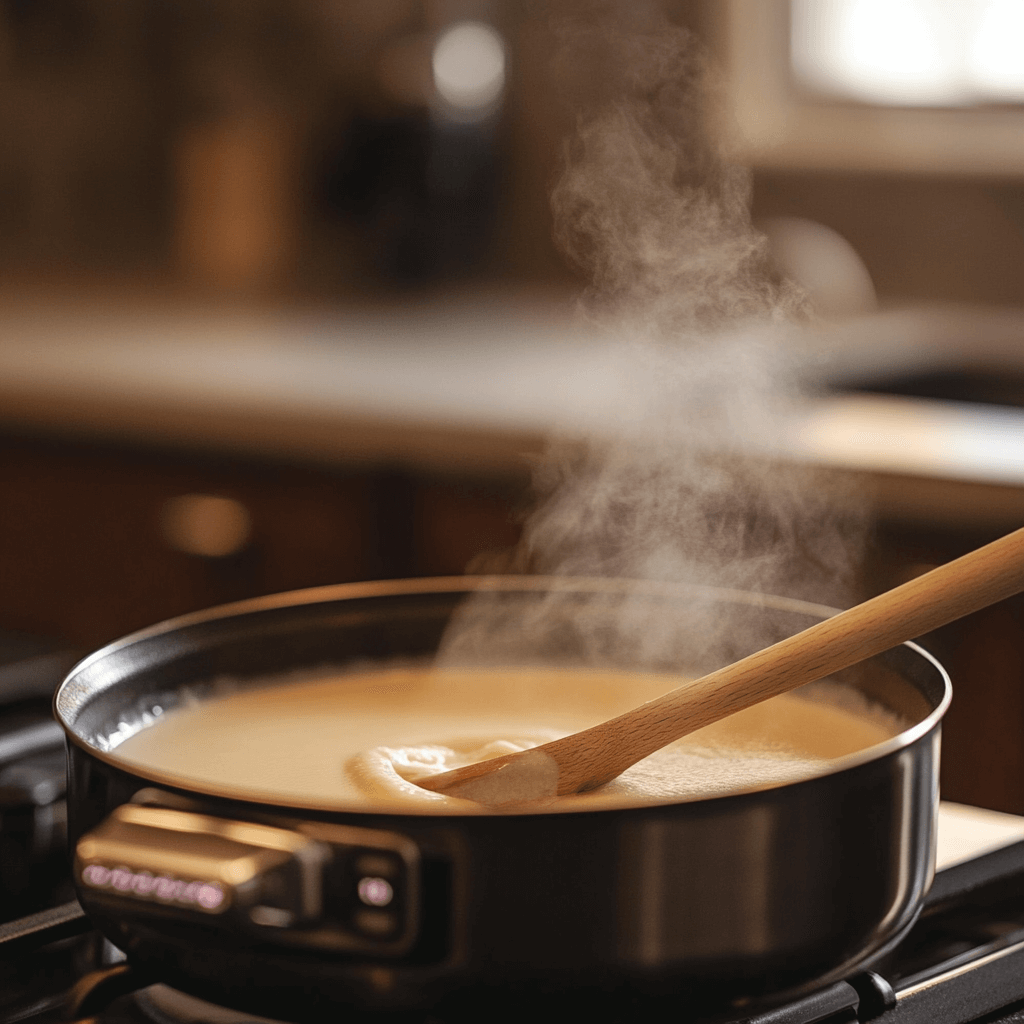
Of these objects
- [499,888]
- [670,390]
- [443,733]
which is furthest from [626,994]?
[670,390]

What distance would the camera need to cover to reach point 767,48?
2279 millimetres

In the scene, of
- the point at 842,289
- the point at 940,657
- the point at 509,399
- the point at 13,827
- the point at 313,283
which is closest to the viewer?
the point at 13,827

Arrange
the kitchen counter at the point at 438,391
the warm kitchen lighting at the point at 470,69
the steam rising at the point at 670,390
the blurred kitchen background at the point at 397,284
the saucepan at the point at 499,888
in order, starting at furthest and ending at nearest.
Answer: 1. the warm kitchen lighting at the point at 470,69
2. the blurred kitchen background at the point at 397,284
3. the kitchen counter at the point at 438,391
4. the steam rising at the point at 670,390
5. the saucepan at the point at 499,888

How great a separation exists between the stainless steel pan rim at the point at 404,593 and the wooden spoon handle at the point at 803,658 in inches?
1.2

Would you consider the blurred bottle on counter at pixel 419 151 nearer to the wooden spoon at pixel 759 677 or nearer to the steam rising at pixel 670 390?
the steam rising at pixel 670 390

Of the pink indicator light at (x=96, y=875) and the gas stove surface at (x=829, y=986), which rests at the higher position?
the pink indicator light at (x=96, y=875)

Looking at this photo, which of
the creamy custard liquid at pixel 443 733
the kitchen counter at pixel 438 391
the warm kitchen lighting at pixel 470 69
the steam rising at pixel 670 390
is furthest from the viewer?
the warm kitchen lighting at pixel 470 69

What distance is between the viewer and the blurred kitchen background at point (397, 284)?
5.50 ft

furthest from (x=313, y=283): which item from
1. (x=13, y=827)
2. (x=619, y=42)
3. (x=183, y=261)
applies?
(x=13, y=827)

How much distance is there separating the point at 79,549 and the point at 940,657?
3.47ft

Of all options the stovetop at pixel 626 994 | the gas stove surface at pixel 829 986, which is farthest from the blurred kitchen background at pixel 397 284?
the gas stove surface at pixel 829 986

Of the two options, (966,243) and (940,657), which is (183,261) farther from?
(940,657)

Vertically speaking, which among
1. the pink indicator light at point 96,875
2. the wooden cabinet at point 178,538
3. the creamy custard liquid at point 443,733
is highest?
the pink indicator light at point 96,875

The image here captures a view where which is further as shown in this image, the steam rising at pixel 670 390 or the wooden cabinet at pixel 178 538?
the wooden cabinet at pixel 178 538
